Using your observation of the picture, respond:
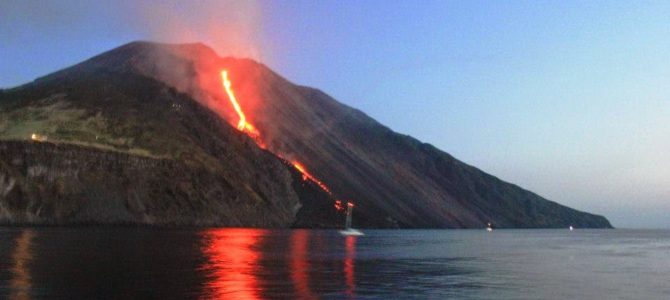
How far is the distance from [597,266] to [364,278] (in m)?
36.2

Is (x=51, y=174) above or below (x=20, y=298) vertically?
above

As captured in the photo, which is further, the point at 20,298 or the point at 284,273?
the point at 284,273

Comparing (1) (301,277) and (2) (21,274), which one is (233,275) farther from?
(2) (21,274)

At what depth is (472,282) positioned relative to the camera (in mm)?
53719

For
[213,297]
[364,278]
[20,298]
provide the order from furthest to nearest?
[364,278] → [213,297] → [20,298]

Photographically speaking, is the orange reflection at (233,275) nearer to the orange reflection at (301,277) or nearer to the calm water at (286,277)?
the calm water at (286,277)

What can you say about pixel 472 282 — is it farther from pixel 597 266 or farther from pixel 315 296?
pixel 597 266

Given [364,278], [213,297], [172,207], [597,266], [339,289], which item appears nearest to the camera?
[213,297]

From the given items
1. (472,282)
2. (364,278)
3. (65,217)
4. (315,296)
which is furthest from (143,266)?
(65,217)

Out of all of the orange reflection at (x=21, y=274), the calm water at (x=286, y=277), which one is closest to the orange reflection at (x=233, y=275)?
the calm water at (x=286, y=277)

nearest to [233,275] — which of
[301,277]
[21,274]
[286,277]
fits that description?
[286,277]

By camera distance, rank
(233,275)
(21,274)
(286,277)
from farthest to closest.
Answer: (233,275), (286,277), (21,274)

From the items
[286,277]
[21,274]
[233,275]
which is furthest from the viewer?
[233,275]

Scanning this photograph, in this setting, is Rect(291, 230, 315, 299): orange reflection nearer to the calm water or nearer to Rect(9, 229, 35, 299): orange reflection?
the calm water
